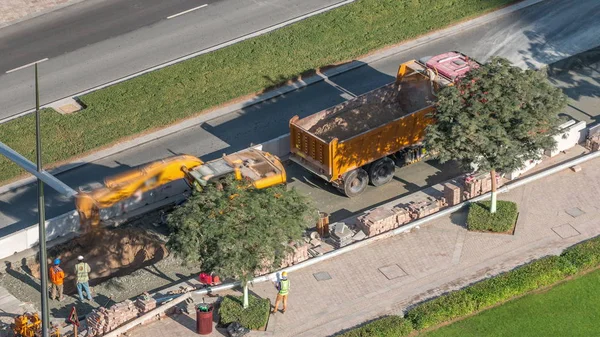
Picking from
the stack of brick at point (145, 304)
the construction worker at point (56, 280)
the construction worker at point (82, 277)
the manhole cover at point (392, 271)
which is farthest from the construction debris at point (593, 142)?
the construction worker at point (56, 280)

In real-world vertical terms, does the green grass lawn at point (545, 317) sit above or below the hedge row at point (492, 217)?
below

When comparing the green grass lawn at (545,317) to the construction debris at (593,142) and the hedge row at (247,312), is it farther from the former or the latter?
the construction debris at (593,142)

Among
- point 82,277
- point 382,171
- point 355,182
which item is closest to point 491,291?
point 355,182

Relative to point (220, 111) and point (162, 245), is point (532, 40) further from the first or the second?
point (162, 245)

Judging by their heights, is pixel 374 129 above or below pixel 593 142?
above

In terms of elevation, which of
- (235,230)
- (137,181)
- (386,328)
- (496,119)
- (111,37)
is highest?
(496,119)

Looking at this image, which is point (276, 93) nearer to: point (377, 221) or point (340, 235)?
point (377, 221)

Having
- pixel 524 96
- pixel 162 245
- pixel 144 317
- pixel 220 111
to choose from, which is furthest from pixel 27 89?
pixel 524 96
